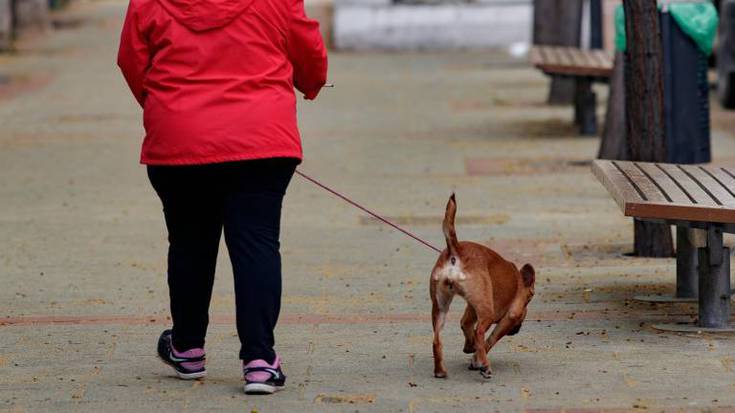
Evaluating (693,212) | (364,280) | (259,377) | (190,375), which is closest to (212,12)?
(259,377)

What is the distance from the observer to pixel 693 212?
247 inches

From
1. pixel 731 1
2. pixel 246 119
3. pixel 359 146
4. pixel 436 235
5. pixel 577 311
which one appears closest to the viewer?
pixel 246 119

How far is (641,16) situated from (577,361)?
110 inches

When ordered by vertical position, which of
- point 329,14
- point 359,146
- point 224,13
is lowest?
point 329,14

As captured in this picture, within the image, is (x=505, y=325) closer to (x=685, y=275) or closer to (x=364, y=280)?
(x=685, y=275)

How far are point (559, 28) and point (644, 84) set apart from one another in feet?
36.3

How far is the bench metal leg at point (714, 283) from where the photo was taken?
261 inches

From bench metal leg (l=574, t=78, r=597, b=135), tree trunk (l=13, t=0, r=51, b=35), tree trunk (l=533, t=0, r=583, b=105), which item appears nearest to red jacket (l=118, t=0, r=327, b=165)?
bench metal leg (l=574, t=78, r=597, b=135)

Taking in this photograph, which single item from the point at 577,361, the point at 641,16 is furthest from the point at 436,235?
the point at 577,361

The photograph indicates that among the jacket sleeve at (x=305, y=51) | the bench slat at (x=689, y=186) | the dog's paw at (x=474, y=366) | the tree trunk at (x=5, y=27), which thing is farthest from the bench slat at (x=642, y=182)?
the tree trunk at (x=5, y=27)

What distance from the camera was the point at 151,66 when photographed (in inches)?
226

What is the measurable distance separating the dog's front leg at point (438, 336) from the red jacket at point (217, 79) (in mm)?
743

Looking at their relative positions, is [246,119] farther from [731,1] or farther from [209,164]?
[731,1]

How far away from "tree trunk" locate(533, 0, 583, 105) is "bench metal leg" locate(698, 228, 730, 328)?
12242 millimetres
